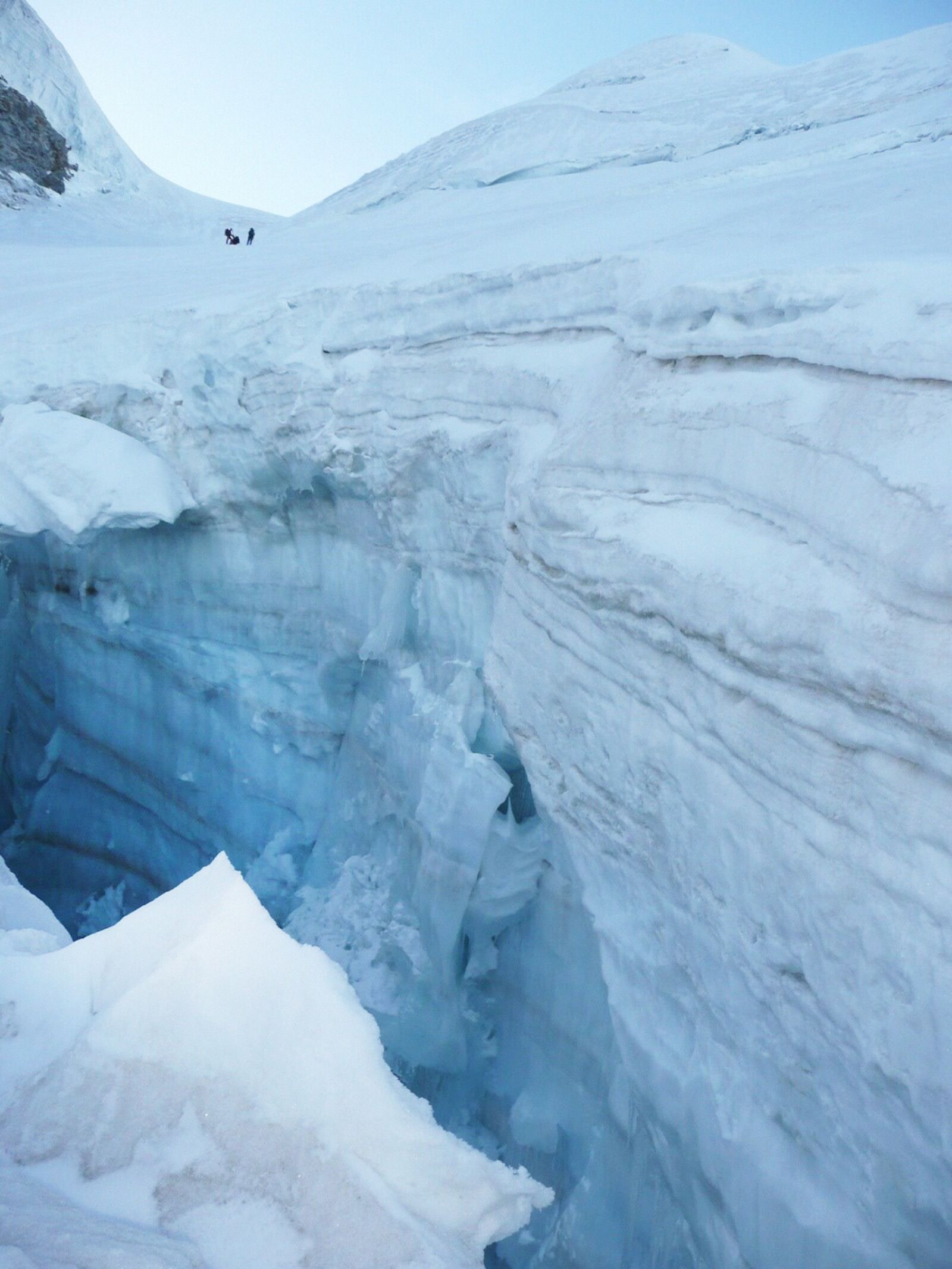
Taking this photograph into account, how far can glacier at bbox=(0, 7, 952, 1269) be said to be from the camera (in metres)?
1.68

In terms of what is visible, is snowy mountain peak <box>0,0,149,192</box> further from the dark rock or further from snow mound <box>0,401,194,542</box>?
snow mound <box>0,401,194,542</box>

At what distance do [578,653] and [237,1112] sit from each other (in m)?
1.32

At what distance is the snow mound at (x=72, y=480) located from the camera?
4.47m

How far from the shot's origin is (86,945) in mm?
2166

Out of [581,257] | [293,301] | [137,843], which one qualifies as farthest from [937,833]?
[137,843]

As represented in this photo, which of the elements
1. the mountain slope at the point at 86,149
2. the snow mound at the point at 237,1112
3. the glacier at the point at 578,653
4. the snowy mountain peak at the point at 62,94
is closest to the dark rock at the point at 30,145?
the mountain slope at the point at 86,149

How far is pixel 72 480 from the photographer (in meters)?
4.48

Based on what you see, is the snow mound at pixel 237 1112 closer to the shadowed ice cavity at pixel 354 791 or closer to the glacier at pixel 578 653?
the glacier at pixel 578 653

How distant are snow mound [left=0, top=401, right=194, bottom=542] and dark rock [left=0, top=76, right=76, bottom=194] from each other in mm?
9564

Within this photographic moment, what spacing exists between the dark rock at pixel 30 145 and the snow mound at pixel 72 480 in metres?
9.56

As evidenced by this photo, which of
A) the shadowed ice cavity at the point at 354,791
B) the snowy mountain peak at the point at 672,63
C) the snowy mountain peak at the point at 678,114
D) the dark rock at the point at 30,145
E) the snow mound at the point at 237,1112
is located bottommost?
the shadowed ice cavity at the point at 354,791

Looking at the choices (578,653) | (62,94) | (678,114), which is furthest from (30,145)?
(578,653)

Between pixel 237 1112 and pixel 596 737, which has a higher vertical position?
pixel 596 737

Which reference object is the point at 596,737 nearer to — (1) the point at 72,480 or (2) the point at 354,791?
(2) the point at 354,791
